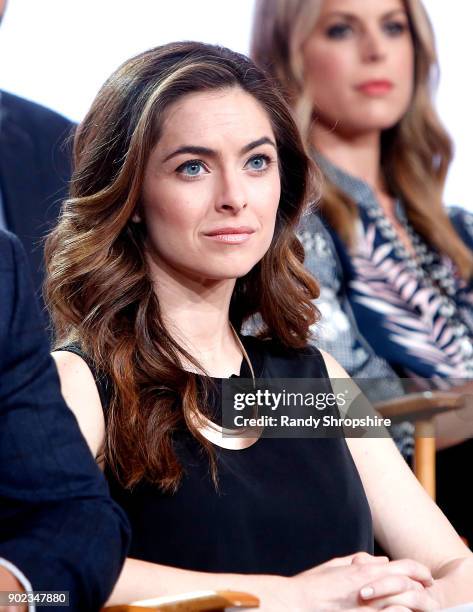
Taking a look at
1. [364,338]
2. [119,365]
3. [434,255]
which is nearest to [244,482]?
[119,365]

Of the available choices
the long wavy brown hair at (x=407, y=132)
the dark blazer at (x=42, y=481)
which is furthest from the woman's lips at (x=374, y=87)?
the dark blazer at (x=42, y=481)

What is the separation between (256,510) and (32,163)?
1256 mm

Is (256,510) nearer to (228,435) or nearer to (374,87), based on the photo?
(228,435)

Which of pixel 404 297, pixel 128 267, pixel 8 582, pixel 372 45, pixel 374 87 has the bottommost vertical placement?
pixel 404 297

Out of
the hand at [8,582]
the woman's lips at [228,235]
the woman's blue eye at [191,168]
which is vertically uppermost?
the woman's blue eye at [191,168]

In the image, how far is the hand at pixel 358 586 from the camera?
1.86 m

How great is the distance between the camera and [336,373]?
2.36 m

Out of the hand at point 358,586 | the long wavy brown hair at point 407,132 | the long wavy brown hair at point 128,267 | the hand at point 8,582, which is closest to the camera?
the hand at point 8,582

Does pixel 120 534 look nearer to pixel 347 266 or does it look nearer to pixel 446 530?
pixel 446 530

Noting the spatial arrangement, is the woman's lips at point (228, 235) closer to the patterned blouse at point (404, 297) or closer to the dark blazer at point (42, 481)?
the dark blazer at point (42, 481)

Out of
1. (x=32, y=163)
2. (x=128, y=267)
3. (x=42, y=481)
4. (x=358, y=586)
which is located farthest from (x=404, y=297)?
(x=42, y=481)

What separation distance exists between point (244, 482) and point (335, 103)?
180cm

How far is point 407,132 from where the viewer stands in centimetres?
360

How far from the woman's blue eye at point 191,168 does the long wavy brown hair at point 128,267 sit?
0.22 feet
